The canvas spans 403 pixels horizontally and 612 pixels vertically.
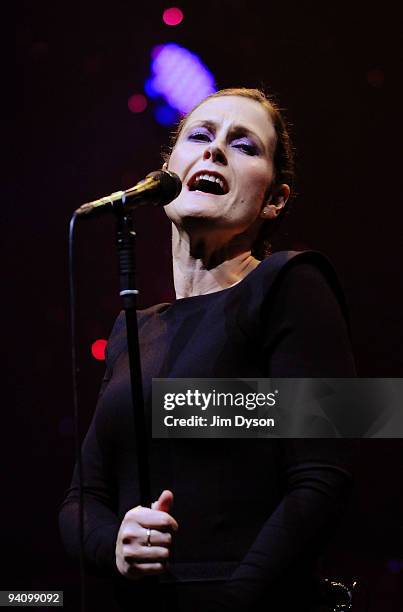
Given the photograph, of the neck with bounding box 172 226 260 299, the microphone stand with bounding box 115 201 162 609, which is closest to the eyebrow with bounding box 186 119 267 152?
the neck with bounding box 172 226 260 299

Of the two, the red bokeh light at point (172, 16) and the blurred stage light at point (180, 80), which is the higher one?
the red bokeh light at point (172, 16)

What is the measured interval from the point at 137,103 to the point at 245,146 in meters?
1.00

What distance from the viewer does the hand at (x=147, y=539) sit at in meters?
1.29

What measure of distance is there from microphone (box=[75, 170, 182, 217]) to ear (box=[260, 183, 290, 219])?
396 millimetres

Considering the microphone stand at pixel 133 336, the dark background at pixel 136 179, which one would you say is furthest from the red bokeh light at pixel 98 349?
the microphone stand at pixel 133 336

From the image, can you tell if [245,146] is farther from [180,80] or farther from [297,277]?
[180,80]

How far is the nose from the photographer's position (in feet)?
5.77

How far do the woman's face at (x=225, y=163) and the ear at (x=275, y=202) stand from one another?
4 cm

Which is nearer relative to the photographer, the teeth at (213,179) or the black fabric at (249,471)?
the black fabric at (249,471)

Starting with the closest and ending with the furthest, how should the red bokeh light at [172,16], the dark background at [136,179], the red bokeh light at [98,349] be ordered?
1. the dark background at [136,179]
2. the red bokeh light at [98,349]
3. the red bokeh light at [172,16]

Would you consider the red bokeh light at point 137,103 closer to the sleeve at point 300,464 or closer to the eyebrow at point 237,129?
the eyebrow at point 237,129

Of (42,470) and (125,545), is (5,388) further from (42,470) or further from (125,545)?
(125,545)

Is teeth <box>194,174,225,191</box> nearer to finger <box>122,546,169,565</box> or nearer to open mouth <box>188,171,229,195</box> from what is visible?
open mouth <box>188,171,229,195</box>

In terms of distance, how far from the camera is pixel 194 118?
1.88 meters
